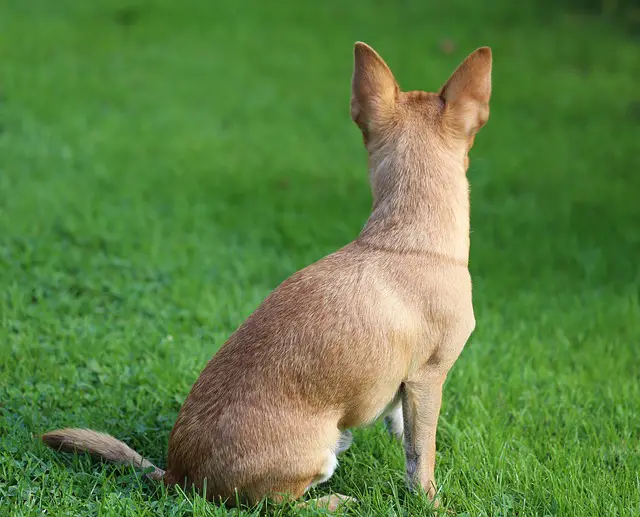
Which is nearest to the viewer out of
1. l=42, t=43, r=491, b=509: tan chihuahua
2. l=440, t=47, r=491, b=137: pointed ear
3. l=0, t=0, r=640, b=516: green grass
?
l=42, t=43, r=491, b=509: tan chihuahua

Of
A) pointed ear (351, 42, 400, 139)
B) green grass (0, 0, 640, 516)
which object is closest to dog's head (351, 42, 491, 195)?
pointed ear (351, 42, 400, 139)

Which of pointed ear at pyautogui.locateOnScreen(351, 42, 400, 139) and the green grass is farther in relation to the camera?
the green grass

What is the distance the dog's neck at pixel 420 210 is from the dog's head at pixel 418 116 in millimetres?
14

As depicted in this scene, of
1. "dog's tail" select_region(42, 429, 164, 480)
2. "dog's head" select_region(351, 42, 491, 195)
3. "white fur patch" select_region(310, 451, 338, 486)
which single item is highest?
"dog's head" select_region(351, 42, 491, 195)

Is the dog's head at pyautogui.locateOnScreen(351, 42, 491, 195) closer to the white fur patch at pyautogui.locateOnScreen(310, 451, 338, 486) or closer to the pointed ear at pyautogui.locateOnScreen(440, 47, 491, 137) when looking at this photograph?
the pointed ear at pyautogui.locateOnScreen(440, 47, 491, 137)

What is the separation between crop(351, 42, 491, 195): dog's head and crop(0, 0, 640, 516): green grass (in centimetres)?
143

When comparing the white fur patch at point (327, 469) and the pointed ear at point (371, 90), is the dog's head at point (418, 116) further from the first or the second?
the white fur patch at point (327, 469)

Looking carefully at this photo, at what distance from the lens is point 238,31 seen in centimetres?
1302

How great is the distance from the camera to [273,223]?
25.4 ft

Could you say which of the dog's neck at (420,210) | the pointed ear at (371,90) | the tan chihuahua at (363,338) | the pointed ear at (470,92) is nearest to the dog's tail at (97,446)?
the tan chihuahua at (363,338)

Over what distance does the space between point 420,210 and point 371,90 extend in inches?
21.7

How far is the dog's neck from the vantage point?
3.80 meters

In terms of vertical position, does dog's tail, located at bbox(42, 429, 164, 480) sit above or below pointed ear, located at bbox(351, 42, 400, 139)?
below

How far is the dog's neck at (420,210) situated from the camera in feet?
12.5
